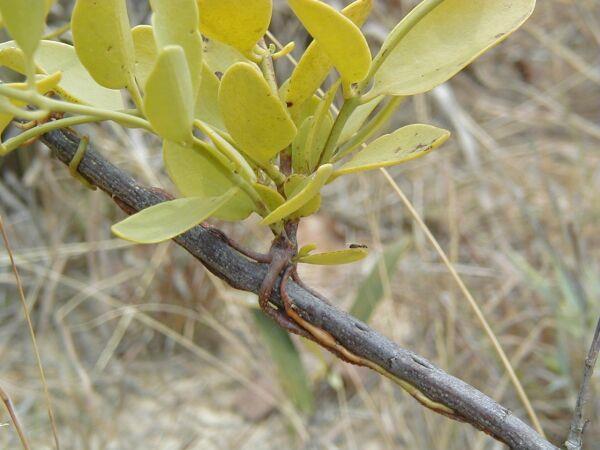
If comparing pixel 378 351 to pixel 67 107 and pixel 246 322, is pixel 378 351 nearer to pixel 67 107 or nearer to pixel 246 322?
pixel 67 107

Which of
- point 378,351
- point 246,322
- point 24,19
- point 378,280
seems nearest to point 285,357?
point 378,280

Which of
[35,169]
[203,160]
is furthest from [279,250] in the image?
[35,169]

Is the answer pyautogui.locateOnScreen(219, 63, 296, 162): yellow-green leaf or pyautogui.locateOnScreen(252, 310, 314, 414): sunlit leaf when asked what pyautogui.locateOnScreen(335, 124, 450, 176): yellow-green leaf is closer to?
pyautogui.locateOnScreen(219, 63, 296, 162): yellow-green leaf

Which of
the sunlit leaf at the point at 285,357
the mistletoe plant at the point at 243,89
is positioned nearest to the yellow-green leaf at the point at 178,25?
the mistletoe plant at the point at 243,89

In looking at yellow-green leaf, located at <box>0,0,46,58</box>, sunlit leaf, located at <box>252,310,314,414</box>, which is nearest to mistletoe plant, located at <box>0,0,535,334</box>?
yellow-green leaf, located at <box>0,0,46,58</box>

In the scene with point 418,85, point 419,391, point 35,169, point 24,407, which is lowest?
point 24,407

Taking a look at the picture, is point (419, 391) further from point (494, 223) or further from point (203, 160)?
point (494, 223)
